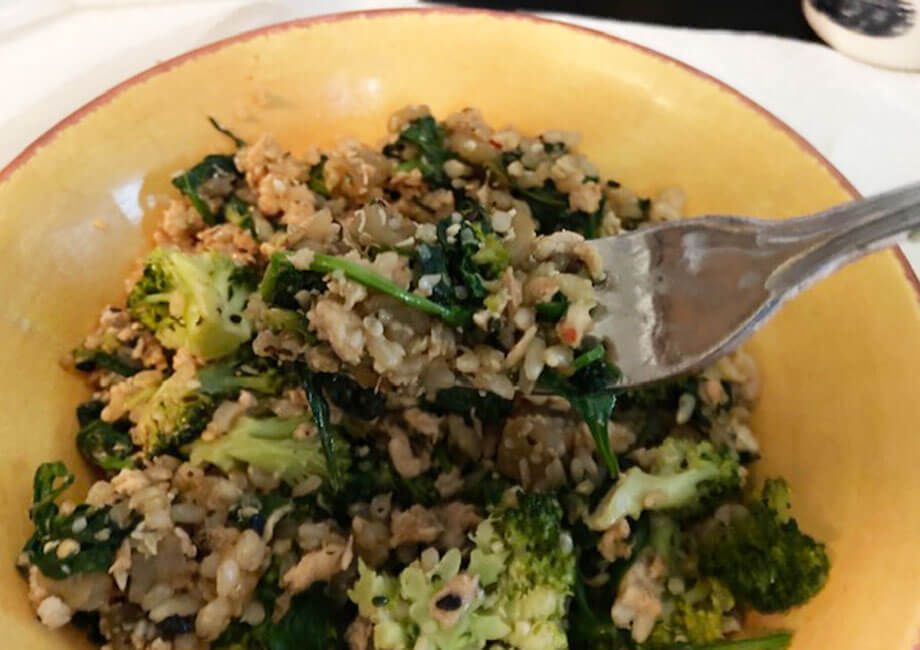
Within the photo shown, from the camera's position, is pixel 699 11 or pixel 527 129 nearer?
pixel 527 129

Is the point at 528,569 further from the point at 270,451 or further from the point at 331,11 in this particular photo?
the point at 331,11

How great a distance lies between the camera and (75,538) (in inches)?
70.2

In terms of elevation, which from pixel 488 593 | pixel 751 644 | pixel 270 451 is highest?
pixel 270 451

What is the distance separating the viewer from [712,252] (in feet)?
5.96

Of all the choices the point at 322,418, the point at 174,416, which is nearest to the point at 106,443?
the point at 174,416

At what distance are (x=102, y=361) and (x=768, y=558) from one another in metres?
1.75

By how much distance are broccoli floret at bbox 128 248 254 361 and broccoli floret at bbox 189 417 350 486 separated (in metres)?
0.23

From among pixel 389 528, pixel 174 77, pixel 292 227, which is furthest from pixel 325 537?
pixel 174 77

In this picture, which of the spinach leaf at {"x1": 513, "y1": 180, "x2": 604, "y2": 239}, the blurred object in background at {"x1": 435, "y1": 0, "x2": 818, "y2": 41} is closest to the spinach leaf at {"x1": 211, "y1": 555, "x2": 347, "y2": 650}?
the spinach leaf at {"x1": 513, "y1": 180, "x2": 604, "y2": 239}

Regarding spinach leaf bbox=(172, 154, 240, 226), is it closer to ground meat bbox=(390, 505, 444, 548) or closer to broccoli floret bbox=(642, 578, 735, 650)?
ground meat bbox=(390, 505, 444, 548)

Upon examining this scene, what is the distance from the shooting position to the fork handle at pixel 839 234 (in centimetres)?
155

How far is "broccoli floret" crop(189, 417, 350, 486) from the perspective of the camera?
201 cm

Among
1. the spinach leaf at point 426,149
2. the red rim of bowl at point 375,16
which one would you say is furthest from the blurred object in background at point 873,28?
the spinach leaf at point 426,149

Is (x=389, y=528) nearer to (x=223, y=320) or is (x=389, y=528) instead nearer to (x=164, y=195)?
(x=223, y=320)
